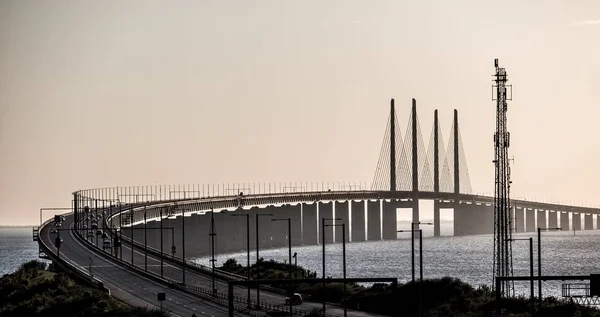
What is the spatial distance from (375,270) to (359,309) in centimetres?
8949

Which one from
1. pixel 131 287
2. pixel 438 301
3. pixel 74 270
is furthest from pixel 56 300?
pixel 74 270

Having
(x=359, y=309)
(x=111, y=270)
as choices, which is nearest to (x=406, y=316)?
(x=359, y=309)

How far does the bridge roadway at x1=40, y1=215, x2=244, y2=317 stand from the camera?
88375 mm

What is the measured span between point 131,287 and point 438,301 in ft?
97.9

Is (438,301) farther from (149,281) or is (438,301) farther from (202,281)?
(149,281)

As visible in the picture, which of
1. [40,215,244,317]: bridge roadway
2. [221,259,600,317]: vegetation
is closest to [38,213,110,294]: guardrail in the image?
[40,215,244,317]: bridge roadway

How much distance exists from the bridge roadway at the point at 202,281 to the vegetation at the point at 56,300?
11458 mm

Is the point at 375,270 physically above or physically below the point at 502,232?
below

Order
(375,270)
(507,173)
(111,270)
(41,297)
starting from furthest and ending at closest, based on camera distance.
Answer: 1. (375,270)
2. (111,270)
3. (41,297)
4. (507,173)

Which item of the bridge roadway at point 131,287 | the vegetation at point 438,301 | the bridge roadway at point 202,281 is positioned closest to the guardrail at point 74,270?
the bridge roadway at point 131,287

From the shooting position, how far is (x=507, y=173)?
86688 mm

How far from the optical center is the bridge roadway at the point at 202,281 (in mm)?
87988

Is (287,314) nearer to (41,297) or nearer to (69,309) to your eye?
(69,309)

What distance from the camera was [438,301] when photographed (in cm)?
9144
